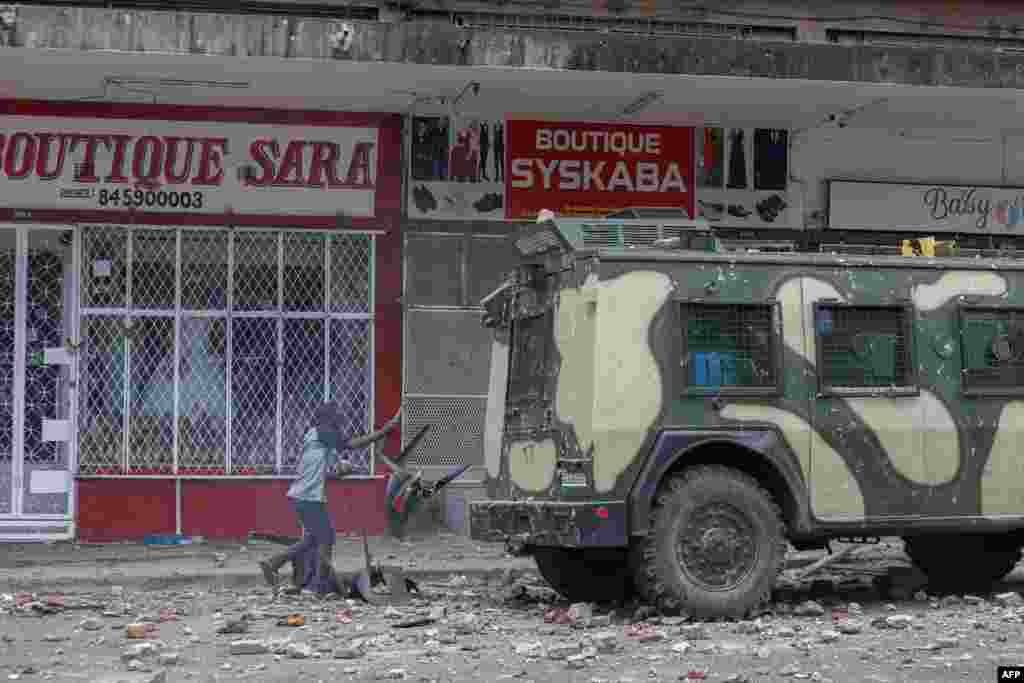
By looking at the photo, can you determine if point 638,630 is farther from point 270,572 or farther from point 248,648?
point 270,572

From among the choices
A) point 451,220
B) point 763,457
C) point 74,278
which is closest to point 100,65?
point 74,278

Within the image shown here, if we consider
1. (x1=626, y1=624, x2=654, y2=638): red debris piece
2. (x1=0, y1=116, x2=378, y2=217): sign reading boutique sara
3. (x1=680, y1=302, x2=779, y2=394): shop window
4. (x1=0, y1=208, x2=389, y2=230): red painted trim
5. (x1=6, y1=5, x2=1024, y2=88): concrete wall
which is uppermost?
(x1=6, y1=5, x2=1024, y2=88): concrete wall

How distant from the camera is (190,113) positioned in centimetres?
1628

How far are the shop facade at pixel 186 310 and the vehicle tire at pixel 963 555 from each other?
19.7 feet

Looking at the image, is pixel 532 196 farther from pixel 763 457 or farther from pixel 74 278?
pixel 763 457

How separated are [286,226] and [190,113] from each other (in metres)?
1.40

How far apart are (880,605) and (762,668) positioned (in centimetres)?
316

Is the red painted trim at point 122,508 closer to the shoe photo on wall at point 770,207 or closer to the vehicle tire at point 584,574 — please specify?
the vehicle tire at point 584,574

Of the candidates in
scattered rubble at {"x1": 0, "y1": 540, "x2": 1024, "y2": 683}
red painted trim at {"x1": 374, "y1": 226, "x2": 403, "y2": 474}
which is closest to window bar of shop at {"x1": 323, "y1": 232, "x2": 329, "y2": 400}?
red painted trim at {"x1": 374, "y1": 226, "x2": 403, "y2": 474}

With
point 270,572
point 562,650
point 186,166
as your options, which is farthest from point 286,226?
point 562,650

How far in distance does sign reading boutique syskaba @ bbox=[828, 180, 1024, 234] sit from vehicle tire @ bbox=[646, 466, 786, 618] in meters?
7.64

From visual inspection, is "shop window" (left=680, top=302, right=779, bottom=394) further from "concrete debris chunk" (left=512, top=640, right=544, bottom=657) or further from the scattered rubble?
"concrete debris chunk" (left=512, top=640, right=544, bottom=657)

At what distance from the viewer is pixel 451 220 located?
659 inches

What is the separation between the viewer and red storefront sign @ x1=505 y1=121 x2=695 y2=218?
1695 centimetres
